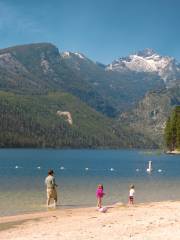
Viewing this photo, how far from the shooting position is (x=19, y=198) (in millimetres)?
54438

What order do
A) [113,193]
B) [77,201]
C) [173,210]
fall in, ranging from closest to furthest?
[173,210] → [77,201] → [113,193]

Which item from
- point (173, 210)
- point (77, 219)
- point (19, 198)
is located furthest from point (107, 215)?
point (19, 198)

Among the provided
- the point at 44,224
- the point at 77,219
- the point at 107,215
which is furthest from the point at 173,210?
the point at 44,224

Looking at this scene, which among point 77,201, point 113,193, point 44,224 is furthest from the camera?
point 113,193

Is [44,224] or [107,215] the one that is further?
[107,215]

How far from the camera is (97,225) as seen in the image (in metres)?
32.1

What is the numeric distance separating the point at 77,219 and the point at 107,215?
10.2 ft

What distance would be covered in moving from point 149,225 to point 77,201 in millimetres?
22602

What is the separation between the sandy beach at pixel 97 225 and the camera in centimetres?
2778

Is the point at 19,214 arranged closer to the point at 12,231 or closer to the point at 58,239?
the point at 12,231

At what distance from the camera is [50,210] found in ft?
146

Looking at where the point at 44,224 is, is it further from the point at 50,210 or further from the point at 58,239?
the point at 50,210

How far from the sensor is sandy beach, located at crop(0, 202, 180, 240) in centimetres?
2778

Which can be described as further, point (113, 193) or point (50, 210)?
point (113, 193)
